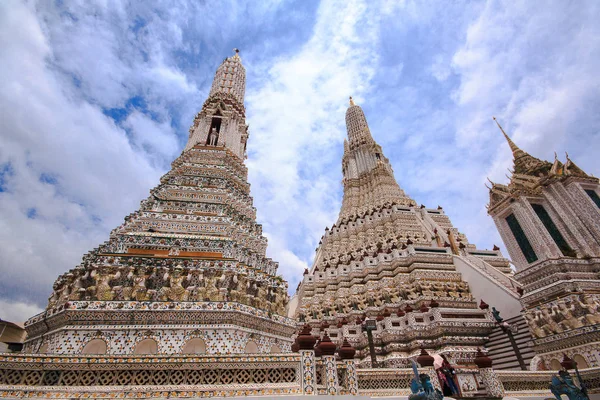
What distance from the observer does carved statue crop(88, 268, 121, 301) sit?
863 centimetres

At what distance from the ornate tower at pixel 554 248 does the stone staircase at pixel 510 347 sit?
1139 mm

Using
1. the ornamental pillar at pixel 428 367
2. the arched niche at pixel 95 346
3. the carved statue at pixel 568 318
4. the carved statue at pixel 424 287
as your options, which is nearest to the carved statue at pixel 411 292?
the carved statue at pixel 424 287

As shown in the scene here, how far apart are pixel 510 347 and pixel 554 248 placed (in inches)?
202

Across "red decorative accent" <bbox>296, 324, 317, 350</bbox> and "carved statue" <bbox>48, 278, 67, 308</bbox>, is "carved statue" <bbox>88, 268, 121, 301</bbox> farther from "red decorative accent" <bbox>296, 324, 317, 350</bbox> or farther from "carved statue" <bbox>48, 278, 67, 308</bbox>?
"red decorative accent" <bbox>296, 324, 317, 350</bbox>

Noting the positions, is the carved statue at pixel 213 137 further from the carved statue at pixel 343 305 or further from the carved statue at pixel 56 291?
the carved statue at pixel 343 305

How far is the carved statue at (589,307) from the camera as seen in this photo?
10430 millimetres

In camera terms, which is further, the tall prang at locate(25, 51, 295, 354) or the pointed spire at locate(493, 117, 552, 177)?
the pointed spire at locate(493, 117, 552, 177)

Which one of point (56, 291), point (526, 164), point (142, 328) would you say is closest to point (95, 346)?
point (142, 328)

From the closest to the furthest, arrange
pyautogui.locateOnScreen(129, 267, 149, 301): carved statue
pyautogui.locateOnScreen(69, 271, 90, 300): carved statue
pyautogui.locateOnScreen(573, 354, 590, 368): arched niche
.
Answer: pyautogui.locateOnScreen(69, 271, 90, 300): carved statue
pyautogui.locateOnScreen(129, 267, 149, 301): carved statue
pyautogui.locateOnScreen(573, 354, 590, 368): arched niche

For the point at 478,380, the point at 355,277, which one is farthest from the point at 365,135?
the point at 478,380

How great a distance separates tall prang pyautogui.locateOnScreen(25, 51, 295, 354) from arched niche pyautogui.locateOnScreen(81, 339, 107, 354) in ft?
0.08

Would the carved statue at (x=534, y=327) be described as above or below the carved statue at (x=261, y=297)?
Result: below

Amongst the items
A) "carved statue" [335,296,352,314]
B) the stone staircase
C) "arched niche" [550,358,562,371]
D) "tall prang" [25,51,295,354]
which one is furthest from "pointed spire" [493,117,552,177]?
"tall prang" [25,51,295,354]

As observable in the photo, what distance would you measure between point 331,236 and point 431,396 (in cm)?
2752
